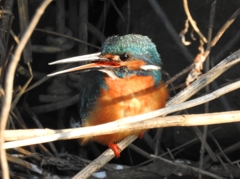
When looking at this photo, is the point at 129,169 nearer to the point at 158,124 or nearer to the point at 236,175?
the point at 236,175

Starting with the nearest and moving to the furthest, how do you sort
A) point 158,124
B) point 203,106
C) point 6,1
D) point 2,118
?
point 2,118 → point 158,124 → point 6,1 → point 203,106

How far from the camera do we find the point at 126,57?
315cm

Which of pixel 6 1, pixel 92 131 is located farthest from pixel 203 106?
pixel 92 131

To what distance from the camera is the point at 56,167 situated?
12.4 ft

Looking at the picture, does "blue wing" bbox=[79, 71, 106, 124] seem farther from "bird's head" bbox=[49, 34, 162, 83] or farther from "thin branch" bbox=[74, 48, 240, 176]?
"thin branch" bbox=[74, 48, 240, 176]

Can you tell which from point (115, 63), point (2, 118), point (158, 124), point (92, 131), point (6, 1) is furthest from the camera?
point (6, 1)

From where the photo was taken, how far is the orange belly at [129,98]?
320 cm

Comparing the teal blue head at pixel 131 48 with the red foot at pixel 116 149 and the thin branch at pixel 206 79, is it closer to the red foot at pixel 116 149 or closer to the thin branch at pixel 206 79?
the thin branch at pixel 206 79

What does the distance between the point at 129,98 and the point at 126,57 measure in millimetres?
246

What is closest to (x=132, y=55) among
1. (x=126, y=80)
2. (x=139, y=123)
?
(x=126, y=80)

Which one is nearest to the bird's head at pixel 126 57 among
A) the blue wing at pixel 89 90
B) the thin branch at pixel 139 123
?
the blue wing at pixel 89 90

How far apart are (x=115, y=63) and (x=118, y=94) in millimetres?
203

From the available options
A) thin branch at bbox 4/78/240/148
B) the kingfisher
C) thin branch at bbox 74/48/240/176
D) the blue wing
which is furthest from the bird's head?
thin branch at bbox 4/78/240/148

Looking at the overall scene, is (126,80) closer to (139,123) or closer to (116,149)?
(116,149)
